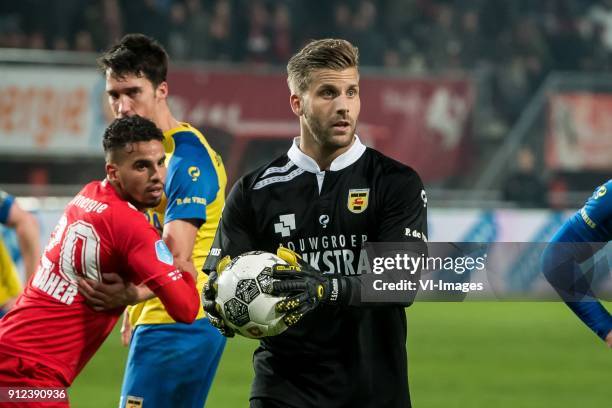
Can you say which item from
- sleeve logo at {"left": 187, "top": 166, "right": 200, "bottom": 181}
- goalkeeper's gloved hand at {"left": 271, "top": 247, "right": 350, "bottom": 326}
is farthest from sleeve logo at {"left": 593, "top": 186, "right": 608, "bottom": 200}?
sleeve logo at {"left": 187, "top": 166, "right": 200, "bottom": 181}

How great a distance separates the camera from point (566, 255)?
4.71 meters

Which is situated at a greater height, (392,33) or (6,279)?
(392,33)

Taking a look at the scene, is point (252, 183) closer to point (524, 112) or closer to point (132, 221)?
point (132, 221)

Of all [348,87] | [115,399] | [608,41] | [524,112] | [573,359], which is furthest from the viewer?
[608,41]

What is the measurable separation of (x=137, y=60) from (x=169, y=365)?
1465mm

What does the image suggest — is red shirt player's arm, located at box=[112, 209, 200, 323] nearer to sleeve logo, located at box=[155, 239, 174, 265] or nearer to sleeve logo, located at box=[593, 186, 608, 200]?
sleeve logo, located at box=[155, 239, 174, 265]

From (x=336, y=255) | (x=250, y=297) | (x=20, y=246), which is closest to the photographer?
(x=250, y=297)

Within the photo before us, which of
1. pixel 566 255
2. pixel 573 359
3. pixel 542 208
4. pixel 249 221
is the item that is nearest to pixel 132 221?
pixel 249 221

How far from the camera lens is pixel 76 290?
4.33 meters

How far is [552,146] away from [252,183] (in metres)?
14.2

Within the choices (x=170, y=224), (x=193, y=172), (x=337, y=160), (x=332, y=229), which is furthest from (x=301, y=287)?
(x=193, y=172)

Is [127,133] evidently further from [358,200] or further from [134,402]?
[134,402]

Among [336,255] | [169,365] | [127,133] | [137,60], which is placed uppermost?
[137,60]

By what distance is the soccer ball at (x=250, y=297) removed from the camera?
3.77 m
